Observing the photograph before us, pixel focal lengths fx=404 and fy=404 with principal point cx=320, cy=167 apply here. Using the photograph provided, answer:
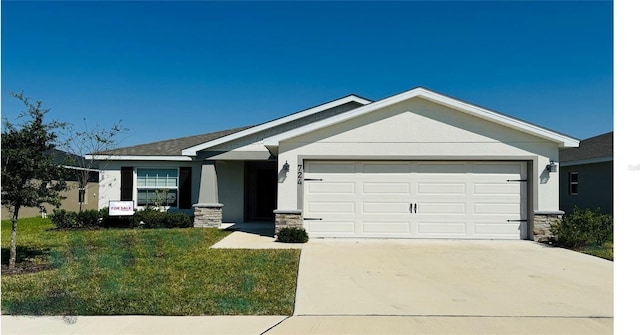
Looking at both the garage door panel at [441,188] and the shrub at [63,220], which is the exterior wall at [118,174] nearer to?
the shrub at [63,220]

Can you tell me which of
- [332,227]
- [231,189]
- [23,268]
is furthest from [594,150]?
[23,268]

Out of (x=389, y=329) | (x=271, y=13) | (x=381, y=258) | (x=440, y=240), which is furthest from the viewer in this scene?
(x=271, y=13)

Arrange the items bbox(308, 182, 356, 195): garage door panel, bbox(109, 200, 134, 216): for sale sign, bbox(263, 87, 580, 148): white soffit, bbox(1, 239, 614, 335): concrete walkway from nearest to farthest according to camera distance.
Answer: bbox(1, 239, 614, 335): concrete walkway → bbox(263, 87, 580, 148): white soffit → bbox(308, 182, 356, 195): garage door panel → bbox(109, 200, 134, 216): for sale sign

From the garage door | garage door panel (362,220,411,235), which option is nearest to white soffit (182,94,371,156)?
the garage door

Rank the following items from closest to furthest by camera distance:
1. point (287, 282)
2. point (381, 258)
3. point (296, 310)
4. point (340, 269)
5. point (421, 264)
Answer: point (296, 310) → point (287, 282) → point (340, 269) → point (421, 264) → point (381, 258)

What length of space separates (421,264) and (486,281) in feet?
5.01

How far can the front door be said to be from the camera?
16.8m

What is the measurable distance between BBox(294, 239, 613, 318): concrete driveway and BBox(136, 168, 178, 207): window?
892 cm

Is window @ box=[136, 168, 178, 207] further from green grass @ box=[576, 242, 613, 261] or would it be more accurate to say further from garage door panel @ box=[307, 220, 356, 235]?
green grass @ box=[576, 242, 613, 261]

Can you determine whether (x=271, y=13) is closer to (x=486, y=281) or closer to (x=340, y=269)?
(x=340, y=269)

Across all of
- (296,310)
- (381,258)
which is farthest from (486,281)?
(296,310)

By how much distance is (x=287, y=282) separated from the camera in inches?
252

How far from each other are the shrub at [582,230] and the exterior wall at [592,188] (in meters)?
6.04

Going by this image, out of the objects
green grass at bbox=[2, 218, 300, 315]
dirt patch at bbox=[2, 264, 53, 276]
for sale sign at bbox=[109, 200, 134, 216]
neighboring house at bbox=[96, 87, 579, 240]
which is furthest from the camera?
for sale sign at bbox=[109, 200, 134, 216]
